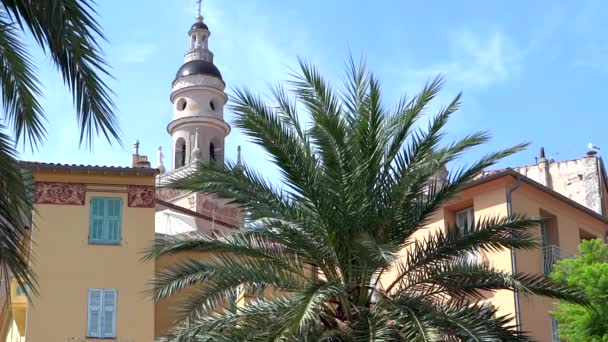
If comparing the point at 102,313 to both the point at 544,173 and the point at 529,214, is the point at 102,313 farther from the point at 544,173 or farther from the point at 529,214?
the point at 544,173

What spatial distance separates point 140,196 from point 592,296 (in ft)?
41.8

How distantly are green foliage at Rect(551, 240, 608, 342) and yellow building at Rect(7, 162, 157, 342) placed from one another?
10478mm

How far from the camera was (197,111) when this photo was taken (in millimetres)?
55969

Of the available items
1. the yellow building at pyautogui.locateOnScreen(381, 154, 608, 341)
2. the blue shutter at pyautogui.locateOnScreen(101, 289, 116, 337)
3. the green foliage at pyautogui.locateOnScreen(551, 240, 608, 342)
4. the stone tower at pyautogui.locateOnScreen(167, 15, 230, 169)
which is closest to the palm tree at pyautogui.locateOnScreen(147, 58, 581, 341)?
the green foliage at pyautogui.locateOnScreen(551, 240, 608, 342)

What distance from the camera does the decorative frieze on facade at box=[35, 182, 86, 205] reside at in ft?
91.6

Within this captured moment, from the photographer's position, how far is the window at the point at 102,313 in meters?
26.9

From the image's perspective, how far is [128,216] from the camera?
2830 centimetres

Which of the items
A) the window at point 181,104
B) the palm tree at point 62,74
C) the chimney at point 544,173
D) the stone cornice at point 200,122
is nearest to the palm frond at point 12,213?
the palm tree at point 62,74

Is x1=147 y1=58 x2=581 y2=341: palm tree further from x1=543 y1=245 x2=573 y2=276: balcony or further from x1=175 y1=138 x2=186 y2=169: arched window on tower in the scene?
x1=175 y1=138 x2=186 y2=169: arched window on tower

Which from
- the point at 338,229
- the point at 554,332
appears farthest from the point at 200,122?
the point at 338,229

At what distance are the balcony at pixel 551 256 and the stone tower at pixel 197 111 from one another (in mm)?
29180

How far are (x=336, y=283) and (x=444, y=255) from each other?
1833mm

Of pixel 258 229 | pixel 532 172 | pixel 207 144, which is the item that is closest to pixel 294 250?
pixel 258 229

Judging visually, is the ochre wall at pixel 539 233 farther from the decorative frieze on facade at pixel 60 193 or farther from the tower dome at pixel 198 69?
the tower dome at pixel 198 69
